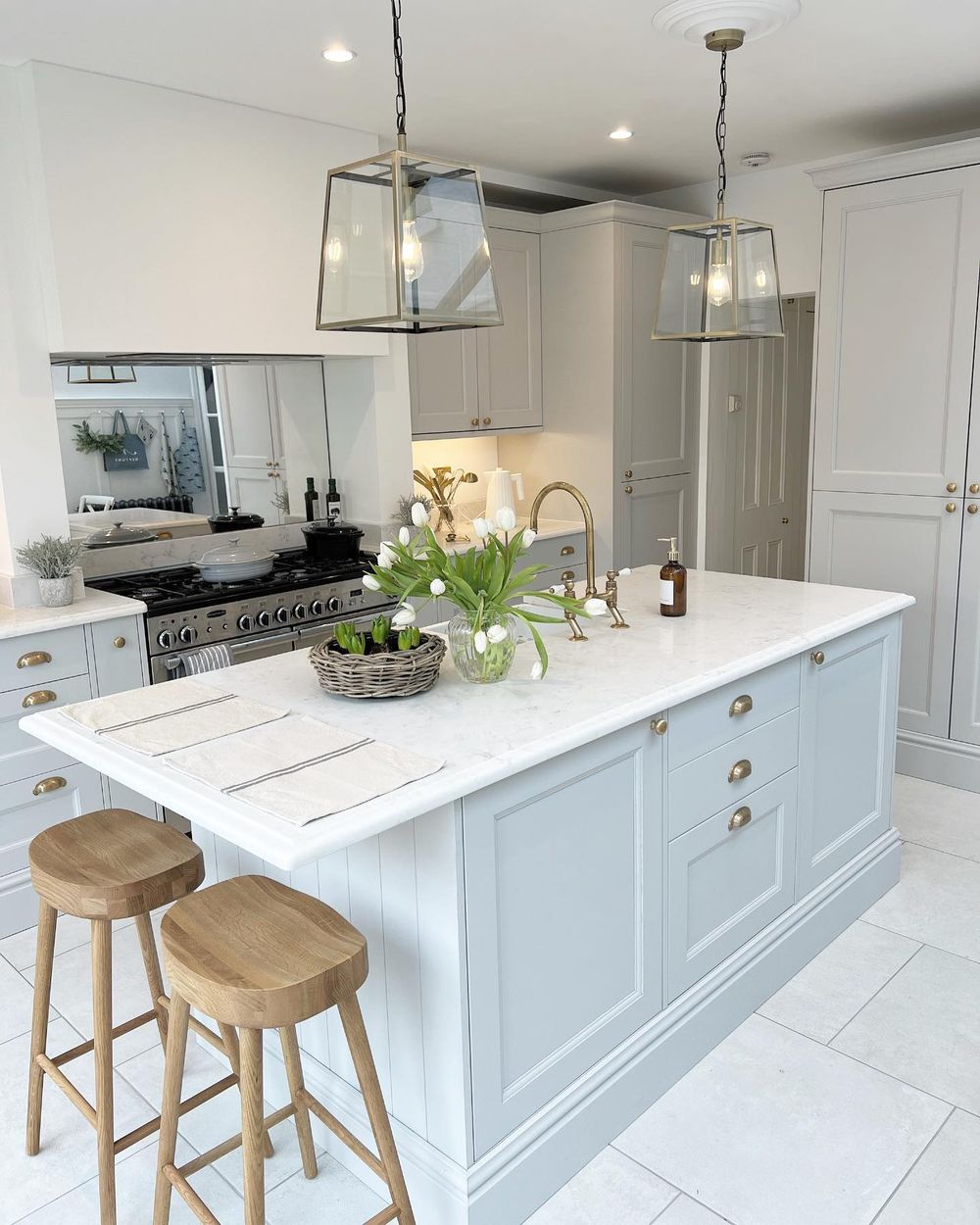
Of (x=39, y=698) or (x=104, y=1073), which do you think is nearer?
(x=104, y=1073)

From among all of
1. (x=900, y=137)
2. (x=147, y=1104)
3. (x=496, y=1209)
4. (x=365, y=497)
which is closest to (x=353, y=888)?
(x=496, y=1209)

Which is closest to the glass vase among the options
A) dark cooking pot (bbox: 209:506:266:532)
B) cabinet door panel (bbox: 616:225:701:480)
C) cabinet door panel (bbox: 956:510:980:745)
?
dark cooking pot (bbox: 209:506:266:532)

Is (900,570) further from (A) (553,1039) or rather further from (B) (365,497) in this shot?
(A) (553,1039)

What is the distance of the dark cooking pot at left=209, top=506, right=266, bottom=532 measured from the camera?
4184mm

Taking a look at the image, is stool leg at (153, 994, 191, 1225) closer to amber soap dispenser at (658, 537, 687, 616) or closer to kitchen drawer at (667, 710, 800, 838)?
kitchen drawer at (667, 710, 800, 838)

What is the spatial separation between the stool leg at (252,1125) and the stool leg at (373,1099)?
0.15 metres

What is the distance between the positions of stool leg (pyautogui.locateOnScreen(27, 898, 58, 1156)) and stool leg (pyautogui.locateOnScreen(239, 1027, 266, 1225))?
25.6 inches

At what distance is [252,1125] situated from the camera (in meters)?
1.56

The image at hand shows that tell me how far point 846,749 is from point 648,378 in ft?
8.78

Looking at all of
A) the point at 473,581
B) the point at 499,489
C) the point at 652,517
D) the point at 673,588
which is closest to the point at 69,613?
the point at 473,581

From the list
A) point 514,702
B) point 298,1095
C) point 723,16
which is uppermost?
point 723,16

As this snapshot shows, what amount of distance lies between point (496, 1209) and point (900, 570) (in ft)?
10.1

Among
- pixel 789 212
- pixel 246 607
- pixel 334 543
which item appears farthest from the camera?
pixel 789 212

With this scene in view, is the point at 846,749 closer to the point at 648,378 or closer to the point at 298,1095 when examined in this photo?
the point at 298,1095
